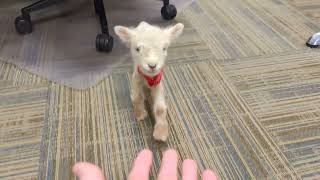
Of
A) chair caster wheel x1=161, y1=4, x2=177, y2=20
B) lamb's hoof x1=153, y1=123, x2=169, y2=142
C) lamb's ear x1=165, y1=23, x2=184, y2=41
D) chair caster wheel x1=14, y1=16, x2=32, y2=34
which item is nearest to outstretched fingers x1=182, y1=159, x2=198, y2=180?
lamb's hoof x1=153, y1=123, x2=169, y2=142

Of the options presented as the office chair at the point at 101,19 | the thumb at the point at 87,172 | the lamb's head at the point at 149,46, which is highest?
the lamb's head at the point at 149,46

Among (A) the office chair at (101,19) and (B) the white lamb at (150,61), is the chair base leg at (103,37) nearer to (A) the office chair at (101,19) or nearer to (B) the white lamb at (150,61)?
(A) the office chair at (101,19)

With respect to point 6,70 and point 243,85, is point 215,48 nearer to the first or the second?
point 243,85

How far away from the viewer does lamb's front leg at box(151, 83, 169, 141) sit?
1006mm

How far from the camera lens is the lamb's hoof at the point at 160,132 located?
1004 mm

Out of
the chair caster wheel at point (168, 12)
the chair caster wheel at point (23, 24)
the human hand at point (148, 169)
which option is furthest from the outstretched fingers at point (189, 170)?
the chair caster wheel at point (23, 24)

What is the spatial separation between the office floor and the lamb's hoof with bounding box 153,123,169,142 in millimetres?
28

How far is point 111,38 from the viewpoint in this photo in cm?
147

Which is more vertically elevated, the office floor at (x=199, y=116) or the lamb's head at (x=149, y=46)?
the lamb's head at (x=149, y=46)

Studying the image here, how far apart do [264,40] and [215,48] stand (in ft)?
0.81

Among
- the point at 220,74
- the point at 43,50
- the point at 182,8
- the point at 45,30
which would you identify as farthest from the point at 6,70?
the point at 182,8

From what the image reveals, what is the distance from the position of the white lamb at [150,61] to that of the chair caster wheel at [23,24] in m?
0.81

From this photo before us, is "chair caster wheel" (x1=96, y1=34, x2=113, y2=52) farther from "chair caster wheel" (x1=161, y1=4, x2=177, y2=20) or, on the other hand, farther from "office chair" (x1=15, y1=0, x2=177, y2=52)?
"chair caster wheel" (x1=161, y1=4, x2=177, y2=20)

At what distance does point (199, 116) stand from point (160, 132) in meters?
0.18
